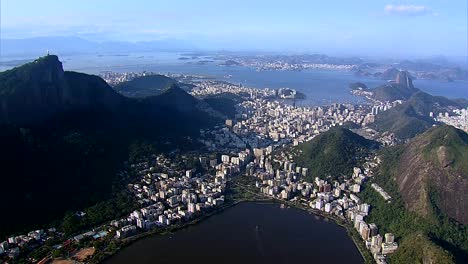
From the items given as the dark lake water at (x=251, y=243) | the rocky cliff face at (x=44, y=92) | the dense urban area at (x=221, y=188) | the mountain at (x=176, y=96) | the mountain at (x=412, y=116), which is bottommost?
the dark lake water at (x=251, y=243)

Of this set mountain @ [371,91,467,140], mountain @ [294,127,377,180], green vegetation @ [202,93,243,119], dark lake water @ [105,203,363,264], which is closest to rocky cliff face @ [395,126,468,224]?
mountain @ [294,127,377,180]

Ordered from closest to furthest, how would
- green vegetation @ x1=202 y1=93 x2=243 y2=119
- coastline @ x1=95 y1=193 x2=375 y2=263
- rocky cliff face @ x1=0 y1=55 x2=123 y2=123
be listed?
coastline @ x1=95 y1=193 x2=375 y2=263 → rocky cliff face @ x1=0 y1=55 x2=123 y2=123 → green vegetation @ x1=202 y1=93 x2=243 y2=119

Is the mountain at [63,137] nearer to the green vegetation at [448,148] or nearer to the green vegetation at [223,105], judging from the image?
the green vegetation at [223,105]

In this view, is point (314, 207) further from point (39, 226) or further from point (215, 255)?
point (39, 226)

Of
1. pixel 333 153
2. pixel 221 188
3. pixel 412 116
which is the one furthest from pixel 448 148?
pixel 412 116

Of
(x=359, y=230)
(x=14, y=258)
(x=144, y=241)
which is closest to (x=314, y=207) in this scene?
(x=359, y=230)

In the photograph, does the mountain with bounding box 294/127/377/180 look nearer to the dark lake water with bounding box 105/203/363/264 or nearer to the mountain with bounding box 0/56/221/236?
the dark lake water with bounding box 105/203/363/264

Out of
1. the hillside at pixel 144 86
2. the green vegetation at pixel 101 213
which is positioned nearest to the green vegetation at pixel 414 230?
the green vegetation at pixel 101 213
